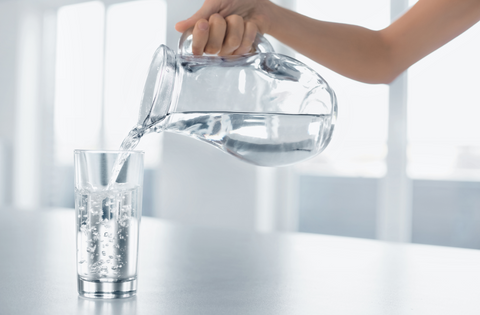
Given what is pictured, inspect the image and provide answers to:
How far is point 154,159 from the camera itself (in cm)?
421

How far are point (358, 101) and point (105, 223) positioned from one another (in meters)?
3.13

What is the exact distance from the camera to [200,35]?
627mm

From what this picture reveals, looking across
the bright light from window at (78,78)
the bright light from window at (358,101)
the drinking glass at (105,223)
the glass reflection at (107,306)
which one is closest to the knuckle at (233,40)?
the drinking glass at (105,223)

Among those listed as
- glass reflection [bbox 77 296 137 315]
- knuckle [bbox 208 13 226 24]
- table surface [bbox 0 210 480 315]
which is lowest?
table surface [bbox 0 210 480 315]

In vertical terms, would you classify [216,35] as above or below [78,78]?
below

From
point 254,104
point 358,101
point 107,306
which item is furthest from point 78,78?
point 107,306

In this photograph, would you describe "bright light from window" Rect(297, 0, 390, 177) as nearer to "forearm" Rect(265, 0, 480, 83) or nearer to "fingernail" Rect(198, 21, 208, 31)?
"forearm" Rect(265, 0, 480, 83)

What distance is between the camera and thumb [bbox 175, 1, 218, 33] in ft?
2.15

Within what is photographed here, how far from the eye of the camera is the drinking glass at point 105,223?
1.54 feet

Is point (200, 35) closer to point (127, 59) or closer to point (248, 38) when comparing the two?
point (248, 38)

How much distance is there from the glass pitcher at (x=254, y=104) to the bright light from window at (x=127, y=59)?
12.1 feet

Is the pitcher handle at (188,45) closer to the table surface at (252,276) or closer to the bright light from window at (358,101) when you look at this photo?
the table surface at (252,276)

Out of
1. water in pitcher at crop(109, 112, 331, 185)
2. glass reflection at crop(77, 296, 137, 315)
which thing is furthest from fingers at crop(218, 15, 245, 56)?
glass reflection at crop(77, 296, 137, 315)

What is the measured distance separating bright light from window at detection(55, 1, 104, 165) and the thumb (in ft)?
13.2
